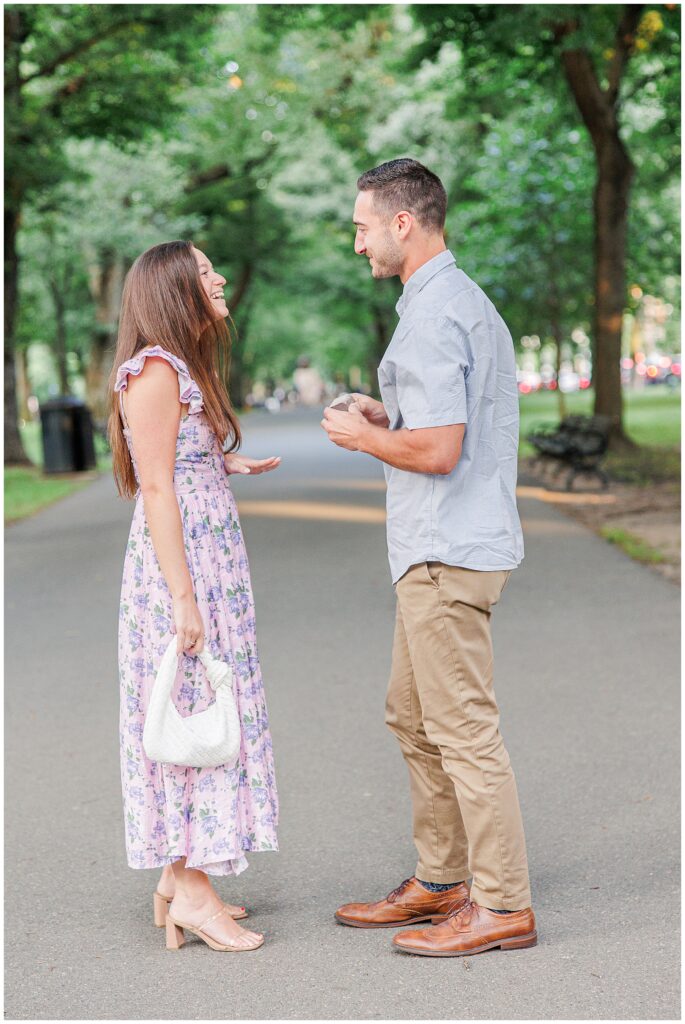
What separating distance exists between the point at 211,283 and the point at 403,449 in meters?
0.79

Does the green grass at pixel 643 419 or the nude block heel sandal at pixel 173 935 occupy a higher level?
the green grass at pixel 643 419

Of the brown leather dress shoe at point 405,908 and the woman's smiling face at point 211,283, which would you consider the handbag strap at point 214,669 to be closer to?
the brown leather dress shoe at point 405,908

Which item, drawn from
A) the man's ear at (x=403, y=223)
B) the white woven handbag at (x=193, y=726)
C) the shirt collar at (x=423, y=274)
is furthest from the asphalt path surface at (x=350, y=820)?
the man's ear at (x=403, y=223)

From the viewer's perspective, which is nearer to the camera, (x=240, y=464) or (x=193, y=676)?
(x=193, y=676)

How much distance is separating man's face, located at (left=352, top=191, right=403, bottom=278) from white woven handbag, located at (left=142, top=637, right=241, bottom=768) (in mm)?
1197

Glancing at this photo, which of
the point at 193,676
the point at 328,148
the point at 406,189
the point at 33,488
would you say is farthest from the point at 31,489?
the point at 328,148

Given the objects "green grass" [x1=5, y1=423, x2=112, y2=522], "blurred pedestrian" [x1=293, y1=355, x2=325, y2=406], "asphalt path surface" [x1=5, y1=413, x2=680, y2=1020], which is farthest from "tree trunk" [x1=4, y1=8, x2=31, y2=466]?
"blurred pedestrian" [x1=293, y1=355, x2=325, y2=406]

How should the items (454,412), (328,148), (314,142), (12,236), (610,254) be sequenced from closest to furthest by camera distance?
(454,412)
(610,254)
(12,236)
(314,142)
(328,148)

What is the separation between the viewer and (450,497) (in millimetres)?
3568

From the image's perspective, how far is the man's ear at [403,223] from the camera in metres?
3.56

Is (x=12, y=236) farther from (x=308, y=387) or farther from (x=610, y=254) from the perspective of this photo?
(x=308, y=387)

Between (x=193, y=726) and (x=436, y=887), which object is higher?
(x=193, y=726)

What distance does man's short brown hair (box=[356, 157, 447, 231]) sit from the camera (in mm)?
3531

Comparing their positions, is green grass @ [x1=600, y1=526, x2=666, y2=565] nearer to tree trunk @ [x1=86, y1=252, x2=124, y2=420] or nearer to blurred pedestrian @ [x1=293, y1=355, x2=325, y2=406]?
tree trunk @ [x1=86, y1=252, x2=124, y2=420]
